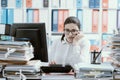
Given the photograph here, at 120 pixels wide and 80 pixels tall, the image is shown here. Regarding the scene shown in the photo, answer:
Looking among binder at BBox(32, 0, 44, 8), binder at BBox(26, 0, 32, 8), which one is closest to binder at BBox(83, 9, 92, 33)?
binder at BBox(32, 0, 44, 8)

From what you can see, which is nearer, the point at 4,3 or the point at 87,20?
the point at 87,20

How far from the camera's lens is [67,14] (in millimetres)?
4016

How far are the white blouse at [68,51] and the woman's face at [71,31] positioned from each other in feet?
0.36

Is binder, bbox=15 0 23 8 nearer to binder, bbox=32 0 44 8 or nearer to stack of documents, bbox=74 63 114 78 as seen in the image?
binder, bbox=32 0 44 8

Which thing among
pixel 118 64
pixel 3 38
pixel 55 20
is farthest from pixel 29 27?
pixel 55 20

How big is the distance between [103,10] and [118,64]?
271 centimetres

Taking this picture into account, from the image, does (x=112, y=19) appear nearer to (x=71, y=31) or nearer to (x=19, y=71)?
(x=71, y=31)

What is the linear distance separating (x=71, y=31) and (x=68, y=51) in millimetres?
232

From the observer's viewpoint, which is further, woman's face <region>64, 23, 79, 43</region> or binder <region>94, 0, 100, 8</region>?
binder <region>94, 0, 100, 8</region>

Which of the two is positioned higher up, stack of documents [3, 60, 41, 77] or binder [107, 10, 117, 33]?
binder [107, 10, 117, 33]

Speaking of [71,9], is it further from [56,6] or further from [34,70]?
[34,70]

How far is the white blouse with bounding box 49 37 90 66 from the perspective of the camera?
8.87 feet

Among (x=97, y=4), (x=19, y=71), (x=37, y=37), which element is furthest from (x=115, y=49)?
(x=97, y=4)

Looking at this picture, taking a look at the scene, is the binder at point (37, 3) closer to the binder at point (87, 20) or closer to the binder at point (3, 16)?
the binder at point (3, 16)
